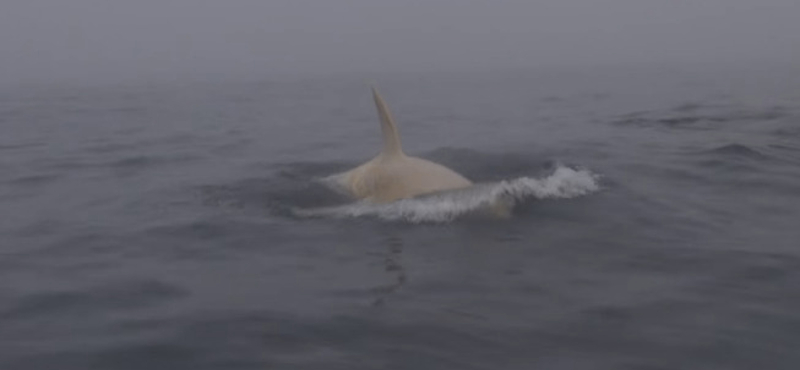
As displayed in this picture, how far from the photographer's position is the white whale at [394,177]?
39.5ft

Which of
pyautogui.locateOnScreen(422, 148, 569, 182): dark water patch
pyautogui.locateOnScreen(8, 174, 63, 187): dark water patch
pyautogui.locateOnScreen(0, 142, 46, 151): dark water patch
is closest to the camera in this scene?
pyautogui.locateOnScreen(422, 148, 569, 182): dark water patch

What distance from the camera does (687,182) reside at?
1351 centimetres

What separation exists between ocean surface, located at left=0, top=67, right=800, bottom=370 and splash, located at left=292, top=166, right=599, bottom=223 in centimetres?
3

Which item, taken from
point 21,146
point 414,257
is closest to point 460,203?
point 414,257

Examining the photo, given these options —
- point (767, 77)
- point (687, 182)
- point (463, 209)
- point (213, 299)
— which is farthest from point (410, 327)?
point (767, 77)

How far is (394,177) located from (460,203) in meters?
1.18

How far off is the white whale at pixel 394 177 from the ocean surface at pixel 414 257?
0.34m

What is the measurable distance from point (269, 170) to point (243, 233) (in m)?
4.75

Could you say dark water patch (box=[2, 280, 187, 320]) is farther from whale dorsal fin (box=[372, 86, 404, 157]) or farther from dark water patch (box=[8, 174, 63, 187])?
dark water patch (box=[8, 174, 63, 187])

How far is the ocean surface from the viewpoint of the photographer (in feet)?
23.8

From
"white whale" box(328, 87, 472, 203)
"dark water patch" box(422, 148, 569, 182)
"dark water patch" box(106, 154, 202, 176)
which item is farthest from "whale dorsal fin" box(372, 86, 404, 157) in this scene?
"dark water patch" box(106, 154, 202, 176)

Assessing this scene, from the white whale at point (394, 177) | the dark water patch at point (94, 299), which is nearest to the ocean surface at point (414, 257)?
the dark water patch at point (94, 299)

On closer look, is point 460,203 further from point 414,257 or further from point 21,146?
point 21,146

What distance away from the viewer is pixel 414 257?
9.66m
